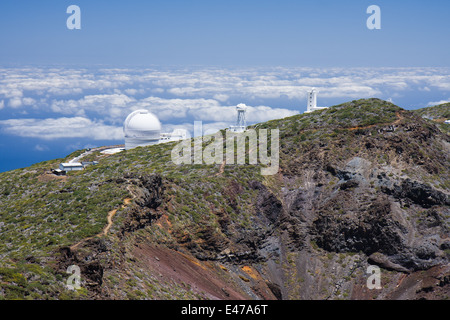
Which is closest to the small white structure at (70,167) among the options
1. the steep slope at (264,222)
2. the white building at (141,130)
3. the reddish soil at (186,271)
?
the steep slope at (264,222)

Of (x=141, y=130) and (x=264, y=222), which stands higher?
(x=141, y=130)

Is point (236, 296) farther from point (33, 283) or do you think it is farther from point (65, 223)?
point (33, 283)

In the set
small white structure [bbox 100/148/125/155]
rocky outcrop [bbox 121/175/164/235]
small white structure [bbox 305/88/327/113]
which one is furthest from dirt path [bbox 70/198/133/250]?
small white structure [bbox 305/88/327/113]

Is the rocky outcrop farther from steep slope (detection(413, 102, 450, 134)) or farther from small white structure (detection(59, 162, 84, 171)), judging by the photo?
steep slope (detection(413, 102, 450, 134))

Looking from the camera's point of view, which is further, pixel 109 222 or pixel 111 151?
pixel 111 151

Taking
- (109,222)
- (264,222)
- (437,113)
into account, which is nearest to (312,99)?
(437,113)

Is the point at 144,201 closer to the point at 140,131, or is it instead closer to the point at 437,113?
the point at 140,131
